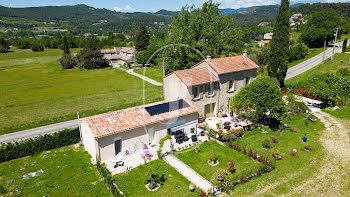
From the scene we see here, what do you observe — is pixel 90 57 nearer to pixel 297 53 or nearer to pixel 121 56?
pixel 121 56

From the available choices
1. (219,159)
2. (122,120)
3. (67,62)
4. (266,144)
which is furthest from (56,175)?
(67,62)

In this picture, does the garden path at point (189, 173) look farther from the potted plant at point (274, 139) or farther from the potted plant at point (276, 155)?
the potted plant at point (274, 139)

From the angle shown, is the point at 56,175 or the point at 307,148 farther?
the point at 307,148

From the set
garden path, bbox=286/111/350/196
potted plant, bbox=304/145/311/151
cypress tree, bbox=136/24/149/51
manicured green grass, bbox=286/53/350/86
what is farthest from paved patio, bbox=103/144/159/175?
cypress tree, bbox=136/24/149/51

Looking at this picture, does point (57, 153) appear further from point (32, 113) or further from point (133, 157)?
point (32, 113)

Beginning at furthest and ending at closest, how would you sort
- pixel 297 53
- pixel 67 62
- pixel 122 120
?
1. pixel 67 62
2. pixel 297 53
3. pixel 122 120

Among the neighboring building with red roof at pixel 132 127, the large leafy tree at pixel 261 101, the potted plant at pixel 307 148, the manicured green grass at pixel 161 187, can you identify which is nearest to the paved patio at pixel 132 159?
the neighboring building with red roof at pixel 132 127

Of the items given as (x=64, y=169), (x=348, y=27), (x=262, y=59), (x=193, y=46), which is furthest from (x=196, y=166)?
(x=348, y=27)
